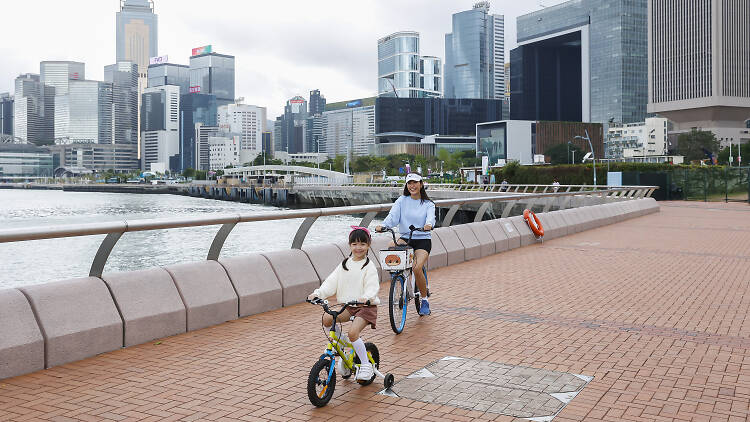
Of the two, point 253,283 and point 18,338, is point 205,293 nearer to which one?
point 253,283

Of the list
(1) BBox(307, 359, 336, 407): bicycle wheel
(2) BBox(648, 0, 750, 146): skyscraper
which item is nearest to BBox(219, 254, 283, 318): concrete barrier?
(1) BBox(307, 359, 336, 407): bicycle wheel

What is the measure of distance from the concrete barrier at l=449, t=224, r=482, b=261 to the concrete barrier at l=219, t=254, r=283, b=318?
20.5 ft

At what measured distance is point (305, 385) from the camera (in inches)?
235

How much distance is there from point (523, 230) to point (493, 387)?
12.6m

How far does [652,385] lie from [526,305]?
3.77 meters

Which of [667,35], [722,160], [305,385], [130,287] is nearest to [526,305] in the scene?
[305,385]

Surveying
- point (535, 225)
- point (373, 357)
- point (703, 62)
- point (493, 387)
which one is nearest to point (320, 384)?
point (373, 357)

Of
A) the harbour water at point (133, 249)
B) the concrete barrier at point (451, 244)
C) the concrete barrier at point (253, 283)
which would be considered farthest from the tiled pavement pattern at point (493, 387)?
the concrete barrier at point (451, 244)

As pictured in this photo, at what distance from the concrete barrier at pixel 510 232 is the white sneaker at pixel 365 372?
11.7 metres

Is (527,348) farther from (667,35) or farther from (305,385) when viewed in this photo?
(667,35)

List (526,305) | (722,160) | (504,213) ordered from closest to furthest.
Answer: (526,305) → (504,213) → (722,160)

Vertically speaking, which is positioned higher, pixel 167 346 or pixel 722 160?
pixel 722 160

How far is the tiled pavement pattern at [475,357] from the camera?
5.34 metres

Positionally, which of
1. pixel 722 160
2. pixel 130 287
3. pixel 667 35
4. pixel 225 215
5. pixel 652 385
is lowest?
pixel 652 385
